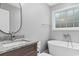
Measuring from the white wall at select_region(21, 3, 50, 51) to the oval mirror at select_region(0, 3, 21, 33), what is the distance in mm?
164

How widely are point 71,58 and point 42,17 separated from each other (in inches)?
80.1

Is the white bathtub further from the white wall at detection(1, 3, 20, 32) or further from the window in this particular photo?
the white wall at detection(1, 3, 20, 32)

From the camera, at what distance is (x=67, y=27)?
266 cm

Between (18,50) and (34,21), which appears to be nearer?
(18,50)

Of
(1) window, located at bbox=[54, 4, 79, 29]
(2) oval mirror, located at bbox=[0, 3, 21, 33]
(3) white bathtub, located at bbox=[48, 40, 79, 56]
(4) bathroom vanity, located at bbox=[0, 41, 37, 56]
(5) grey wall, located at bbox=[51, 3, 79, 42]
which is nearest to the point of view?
(4) bathroom vanity, located at bbox=[0, 41, 37, 56]

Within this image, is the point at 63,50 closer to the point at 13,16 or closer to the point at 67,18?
the point at 67,18

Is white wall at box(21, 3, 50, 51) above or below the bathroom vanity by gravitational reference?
above

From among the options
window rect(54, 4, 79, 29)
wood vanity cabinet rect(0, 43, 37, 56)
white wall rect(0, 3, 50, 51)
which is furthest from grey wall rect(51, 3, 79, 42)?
wood vanity cabinet rect(0, 43, 37, 56)

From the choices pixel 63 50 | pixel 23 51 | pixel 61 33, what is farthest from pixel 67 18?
pixel 23 51

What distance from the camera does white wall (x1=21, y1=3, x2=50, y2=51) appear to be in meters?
1.74

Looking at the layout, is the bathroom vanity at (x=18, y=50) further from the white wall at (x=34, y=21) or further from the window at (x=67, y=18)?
the window at (x=67, y=18)

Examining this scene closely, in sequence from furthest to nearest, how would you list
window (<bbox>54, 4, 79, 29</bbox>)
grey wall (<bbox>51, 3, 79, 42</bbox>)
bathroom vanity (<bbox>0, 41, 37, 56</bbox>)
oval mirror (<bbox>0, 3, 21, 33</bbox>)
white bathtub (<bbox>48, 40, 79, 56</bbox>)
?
window (<bbox>54, 4, 79, 29</bbox>)
grey wall (<bbox>51, 3, 79, 42</bbox>)
white bathtub (<bbox>48, 40, 79, 56</bbox>)
oval mirror (<bbox>0, 3, 21, 33</bbox>)
bathroom vanity (<bbox>0, 41, 37, 56</bbox>)

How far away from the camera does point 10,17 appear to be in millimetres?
1441

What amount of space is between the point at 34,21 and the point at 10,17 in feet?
2.52
